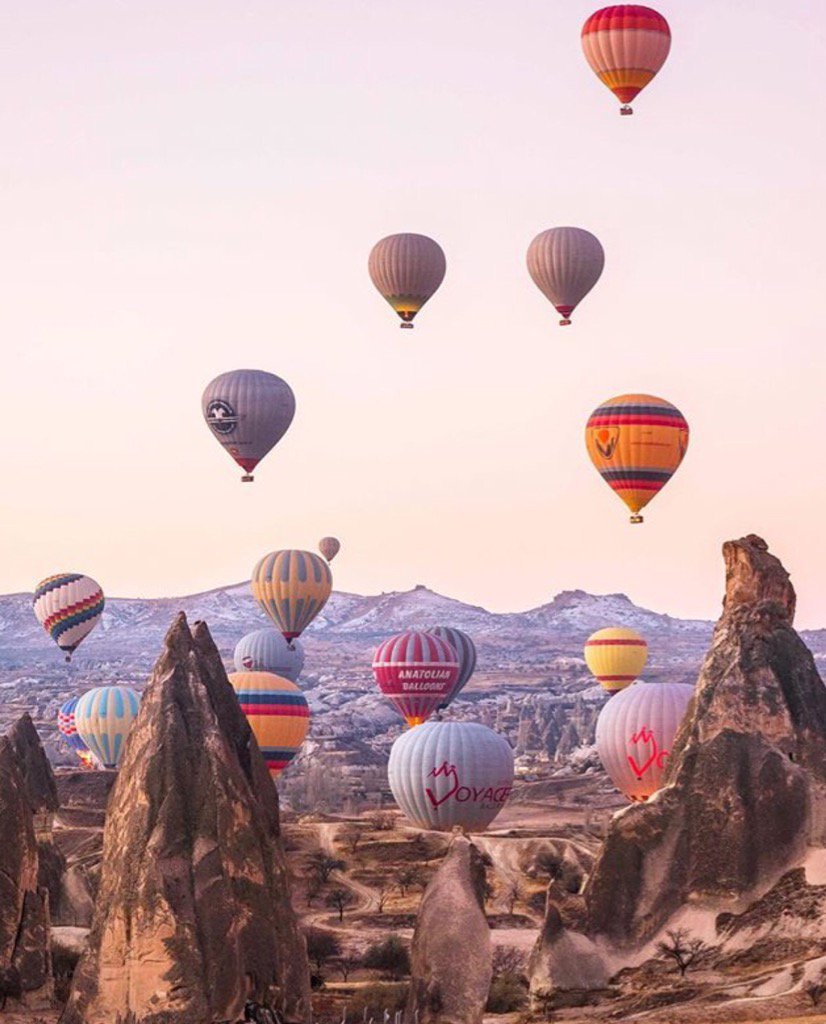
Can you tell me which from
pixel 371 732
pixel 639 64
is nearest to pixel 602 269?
pixel 639 64

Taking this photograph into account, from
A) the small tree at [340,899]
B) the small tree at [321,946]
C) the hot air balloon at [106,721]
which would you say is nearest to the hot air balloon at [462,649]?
the hot air balloon at [106,721]

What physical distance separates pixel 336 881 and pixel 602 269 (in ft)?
95.6

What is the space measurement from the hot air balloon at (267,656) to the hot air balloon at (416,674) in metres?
41.7

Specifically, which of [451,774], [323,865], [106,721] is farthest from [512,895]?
[106,721]

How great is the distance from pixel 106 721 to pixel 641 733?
3909 cm

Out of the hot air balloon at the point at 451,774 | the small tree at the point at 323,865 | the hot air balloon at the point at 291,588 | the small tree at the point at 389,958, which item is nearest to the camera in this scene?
the small tree at the point at 389,958

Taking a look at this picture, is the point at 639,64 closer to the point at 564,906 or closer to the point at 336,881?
the point at 336,881

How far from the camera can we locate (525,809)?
10962 centimetres

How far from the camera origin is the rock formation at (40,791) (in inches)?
1838

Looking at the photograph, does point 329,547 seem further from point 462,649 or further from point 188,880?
point 188,880

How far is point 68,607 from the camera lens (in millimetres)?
124000

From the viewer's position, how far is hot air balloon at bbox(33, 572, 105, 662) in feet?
407

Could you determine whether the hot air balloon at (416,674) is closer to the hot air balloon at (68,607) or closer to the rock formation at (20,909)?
the hot air balloon at (68,607)

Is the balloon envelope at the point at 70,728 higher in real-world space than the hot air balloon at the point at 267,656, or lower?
lower
